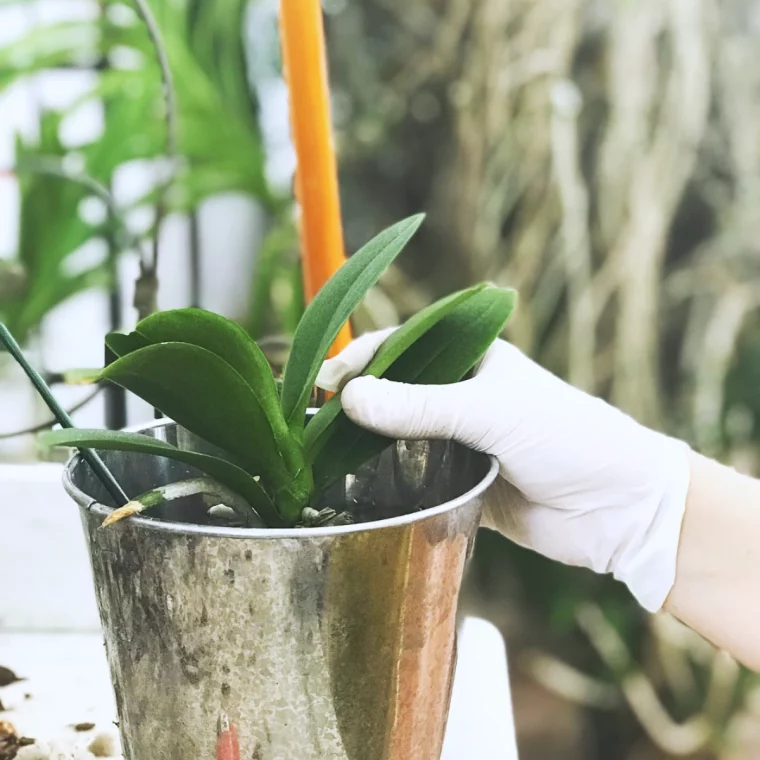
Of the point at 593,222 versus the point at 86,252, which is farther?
the point at 593,222

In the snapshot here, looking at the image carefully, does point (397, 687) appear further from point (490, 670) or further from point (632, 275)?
point (632, 275)

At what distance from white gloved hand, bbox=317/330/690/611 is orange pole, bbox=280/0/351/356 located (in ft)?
0.22

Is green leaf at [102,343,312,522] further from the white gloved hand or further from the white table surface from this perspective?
the white table surface

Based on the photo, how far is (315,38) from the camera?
44 cm

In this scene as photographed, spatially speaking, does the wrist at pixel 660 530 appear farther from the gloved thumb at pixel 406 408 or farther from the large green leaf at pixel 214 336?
the large green leaf at pixel 214 336

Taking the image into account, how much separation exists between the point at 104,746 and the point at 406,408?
30 centimetres

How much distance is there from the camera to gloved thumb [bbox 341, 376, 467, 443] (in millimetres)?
336

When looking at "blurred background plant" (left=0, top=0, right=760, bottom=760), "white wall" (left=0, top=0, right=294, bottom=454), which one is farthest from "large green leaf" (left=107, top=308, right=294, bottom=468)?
"blurred background plant" (left=0, top=0, right=760, bottom=760)

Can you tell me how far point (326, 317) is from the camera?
35 centimetres

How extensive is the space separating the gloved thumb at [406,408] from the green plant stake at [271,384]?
0.01 meters

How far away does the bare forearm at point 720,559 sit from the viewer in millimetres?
527

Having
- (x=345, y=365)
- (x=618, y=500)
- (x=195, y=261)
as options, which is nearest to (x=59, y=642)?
(x=345, y=365)

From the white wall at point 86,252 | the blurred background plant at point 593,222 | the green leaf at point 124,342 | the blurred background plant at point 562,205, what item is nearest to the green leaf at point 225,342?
the green leaf at point 124,342

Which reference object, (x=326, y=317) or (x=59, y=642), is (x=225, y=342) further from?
(x=59, y=642)
